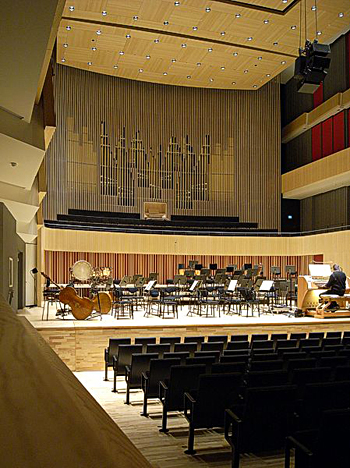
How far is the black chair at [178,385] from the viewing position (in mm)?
4887

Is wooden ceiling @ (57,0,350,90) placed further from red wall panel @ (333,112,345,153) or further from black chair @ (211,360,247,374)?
black chair @ (211,360,247,374)

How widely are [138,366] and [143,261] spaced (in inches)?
559

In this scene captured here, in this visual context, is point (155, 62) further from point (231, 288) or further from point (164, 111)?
point (231, 288)

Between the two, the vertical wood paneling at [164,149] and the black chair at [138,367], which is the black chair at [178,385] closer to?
the black chair at [138,367]

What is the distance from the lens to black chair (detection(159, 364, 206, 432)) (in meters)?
4.89

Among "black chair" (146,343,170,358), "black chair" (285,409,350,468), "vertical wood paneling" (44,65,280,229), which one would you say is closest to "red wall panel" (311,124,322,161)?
"vertical wood paneling" (44,65,280,229)

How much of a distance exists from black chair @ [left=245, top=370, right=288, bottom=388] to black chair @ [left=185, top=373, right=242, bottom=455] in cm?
10

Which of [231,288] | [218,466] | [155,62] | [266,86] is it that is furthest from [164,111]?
[218,466]

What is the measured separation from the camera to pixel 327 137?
810 inches

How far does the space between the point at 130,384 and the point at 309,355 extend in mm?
2163

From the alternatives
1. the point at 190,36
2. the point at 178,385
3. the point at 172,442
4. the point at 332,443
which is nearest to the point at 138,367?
the point at 178,385

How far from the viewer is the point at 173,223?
2088 cm

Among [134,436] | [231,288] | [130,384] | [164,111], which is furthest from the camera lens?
[164,111]

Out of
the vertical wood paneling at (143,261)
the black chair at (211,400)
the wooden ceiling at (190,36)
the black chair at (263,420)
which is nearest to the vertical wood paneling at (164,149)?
the wooden ceiling at (190,36)
